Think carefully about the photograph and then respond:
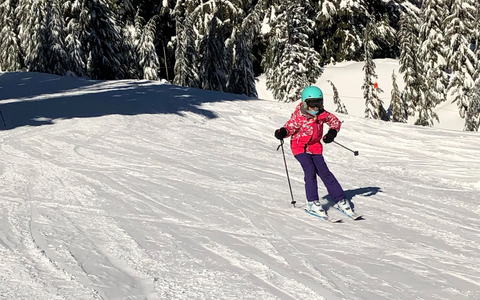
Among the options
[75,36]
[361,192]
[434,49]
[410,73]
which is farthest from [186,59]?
[361,192]

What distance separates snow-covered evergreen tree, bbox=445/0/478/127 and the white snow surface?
27.1 m

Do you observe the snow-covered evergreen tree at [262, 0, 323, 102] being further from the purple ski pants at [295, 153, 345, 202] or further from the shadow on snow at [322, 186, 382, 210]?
the purple ski pants at [295, 153, 345, 202]

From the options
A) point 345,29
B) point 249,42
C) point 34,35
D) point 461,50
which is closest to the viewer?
point 461,50

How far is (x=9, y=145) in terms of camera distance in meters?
11.2

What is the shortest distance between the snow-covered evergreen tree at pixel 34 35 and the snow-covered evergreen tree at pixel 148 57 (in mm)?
6558

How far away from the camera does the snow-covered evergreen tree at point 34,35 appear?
4372 centimetres

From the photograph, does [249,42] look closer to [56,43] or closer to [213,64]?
[213,64]

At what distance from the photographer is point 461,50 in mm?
40156

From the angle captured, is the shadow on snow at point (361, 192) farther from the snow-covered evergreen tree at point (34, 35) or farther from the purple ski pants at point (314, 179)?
the snow-covered evergreen tree at point (34, 35)

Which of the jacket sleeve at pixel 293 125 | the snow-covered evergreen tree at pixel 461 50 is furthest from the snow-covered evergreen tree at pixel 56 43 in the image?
the jacket sleeve at pixel 293 125

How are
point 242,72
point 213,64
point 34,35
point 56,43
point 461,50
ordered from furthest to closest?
point 213,64, point 34,35, point 242,72, point 56,43, point 461,50

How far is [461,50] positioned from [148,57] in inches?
827

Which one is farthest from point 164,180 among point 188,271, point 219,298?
point 219,298

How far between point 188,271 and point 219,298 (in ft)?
2.12
